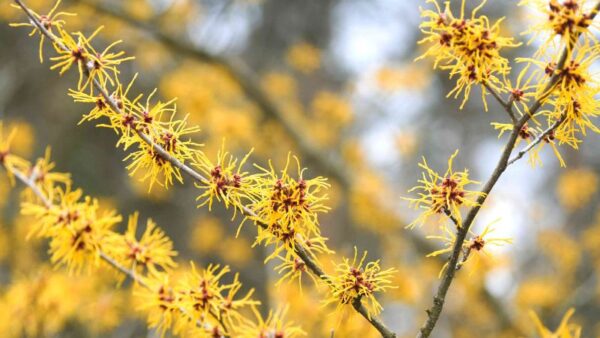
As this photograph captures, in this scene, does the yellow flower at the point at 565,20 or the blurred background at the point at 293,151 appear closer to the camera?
the yellow flower at the point at 565,20

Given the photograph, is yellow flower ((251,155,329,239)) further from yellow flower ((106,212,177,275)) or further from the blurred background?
the blurred background

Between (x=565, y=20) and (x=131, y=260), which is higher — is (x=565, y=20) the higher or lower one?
the higher one

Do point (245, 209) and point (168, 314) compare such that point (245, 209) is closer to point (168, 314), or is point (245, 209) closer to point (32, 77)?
point (168, 314)

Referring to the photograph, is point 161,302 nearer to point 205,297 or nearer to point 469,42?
point 205,297

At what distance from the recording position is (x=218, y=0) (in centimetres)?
630

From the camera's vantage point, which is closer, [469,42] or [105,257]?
[469,42]

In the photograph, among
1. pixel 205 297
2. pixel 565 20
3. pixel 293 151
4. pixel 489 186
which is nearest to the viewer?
pixel 565 20

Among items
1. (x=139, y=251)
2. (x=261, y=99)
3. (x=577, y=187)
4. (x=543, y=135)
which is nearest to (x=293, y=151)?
(x=261, y=99)

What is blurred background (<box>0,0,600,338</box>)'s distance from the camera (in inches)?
160

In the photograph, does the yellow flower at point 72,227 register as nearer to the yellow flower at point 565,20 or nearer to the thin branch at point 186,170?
the thin branch at point 186,170

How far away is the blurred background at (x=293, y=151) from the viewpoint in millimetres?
4066

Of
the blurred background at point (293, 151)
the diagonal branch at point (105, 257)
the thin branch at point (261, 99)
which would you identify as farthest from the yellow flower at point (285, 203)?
the thin branch at point (261, 99)

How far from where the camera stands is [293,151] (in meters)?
5.30

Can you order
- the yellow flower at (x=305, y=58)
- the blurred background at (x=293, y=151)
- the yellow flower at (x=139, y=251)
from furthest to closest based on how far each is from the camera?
the yellow flower at (x=305, y=58) < the blurred background at (x=293, y=151) < the yellow flower at (x=139, y=251)
